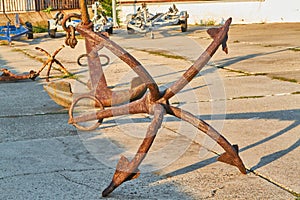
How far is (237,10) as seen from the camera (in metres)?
24.0

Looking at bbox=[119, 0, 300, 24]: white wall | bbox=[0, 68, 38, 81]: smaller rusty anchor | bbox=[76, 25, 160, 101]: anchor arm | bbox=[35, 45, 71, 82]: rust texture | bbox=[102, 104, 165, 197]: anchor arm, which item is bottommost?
bbox=[119, 0, 300, 24]: white wall

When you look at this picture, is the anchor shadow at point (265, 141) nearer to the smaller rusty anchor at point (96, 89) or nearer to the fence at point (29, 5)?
the smaller rusty anchor at point (96, 89)

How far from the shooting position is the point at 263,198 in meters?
3.76

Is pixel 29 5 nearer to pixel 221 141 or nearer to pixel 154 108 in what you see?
pixel 154 108

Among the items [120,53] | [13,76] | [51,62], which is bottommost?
[13,76]

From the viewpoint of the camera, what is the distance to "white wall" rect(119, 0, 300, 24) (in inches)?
926

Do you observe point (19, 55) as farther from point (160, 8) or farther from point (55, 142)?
point (160, 8)

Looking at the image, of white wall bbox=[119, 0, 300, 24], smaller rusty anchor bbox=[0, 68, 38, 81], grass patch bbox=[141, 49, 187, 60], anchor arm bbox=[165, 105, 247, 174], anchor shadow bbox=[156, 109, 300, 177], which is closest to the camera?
anchor arm bbox=[165, 105, 247, 174]

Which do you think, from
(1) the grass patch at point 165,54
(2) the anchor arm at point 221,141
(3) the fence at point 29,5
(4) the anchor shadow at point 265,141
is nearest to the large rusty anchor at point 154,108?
(2) the anchor arm at point 221,141

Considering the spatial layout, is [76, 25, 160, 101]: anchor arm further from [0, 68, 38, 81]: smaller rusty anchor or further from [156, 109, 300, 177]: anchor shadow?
[0, 68, 38, 81]: smaller rusty anchor

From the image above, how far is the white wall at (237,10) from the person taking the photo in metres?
23.5

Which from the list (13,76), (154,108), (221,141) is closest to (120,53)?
(154,108)

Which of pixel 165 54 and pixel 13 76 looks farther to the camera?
pixel 165 54

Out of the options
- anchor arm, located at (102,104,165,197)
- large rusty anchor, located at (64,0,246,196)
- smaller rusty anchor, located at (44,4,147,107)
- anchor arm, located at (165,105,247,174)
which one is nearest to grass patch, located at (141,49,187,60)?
smaller rusty anchor, located at (44,4,147,107)
